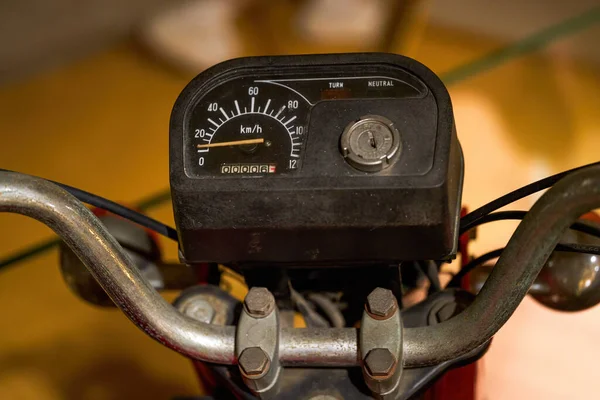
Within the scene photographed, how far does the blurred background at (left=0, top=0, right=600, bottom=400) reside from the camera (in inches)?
40.8

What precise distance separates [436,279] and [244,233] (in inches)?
7.2

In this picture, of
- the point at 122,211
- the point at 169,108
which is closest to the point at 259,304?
the point at 122,211

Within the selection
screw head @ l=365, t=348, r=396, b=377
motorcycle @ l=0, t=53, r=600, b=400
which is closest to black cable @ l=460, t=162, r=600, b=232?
motorcycle @ l=0, t=53, r=600, b=400

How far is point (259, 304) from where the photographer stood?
53cm

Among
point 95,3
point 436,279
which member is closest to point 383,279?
point 436,279

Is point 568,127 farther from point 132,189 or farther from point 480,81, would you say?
point 132,189

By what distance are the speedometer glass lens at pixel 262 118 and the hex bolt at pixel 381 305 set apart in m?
0.10

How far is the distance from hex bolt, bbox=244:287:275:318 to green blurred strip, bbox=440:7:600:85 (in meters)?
1.01

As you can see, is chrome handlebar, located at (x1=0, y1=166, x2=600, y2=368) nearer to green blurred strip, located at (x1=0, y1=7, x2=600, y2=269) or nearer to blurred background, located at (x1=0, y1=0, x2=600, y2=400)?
blurred background, located at (x1=0, y1=0, x2=600, y2=400)

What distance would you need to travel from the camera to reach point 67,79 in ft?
5.72

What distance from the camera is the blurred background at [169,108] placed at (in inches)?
40.8

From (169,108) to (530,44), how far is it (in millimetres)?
737

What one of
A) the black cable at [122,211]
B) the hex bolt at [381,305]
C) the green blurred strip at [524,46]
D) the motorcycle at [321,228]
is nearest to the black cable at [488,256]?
the motorcycle at [321,228]

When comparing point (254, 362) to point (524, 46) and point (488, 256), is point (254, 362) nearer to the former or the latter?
point (488, 256)
